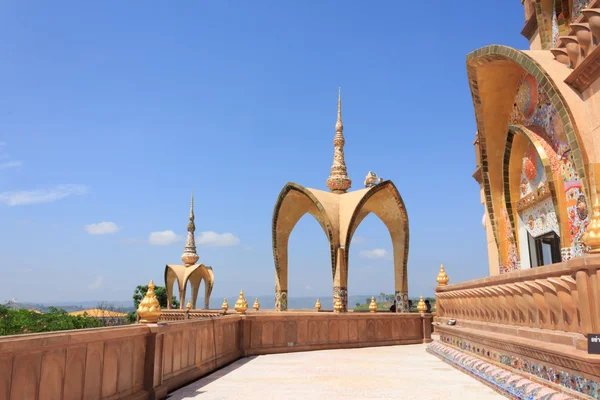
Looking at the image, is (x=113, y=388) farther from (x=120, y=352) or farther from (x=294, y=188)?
(x=294, y=188)

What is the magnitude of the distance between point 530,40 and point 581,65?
285 inches

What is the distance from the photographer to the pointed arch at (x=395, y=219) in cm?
1864

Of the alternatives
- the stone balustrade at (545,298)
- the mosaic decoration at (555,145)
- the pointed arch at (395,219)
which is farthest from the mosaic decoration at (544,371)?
the pointed arch at (395,219)

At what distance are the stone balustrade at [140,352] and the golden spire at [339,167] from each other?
9.48 metres

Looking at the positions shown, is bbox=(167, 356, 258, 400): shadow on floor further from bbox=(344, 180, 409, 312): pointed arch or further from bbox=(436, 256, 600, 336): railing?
bbox=(344, 180, 409, 312): pointed arch

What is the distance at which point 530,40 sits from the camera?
13.5 m

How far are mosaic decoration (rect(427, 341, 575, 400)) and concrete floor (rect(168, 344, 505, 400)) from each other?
124 millimetres

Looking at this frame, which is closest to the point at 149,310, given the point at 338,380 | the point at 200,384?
the point at 200,384

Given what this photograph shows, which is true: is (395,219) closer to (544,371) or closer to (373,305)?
(373,305)

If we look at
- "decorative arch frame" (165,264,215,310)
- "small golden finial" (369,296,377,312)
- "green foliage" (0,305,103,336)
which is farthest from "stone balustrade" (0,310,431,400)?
"decorative arch frame" (165,264,215,310)

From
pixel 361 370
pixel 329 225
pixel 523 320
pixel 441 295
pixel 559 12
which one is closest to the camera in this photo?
pixel 523 320

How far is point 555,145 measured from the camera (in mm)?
8742

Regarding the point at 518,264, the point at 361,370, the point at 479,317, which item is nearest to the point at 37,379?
the point at 361,370

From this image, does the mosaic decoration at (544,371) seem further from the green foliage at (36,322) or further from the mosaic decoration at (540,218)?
the green foliage at (36,322)
